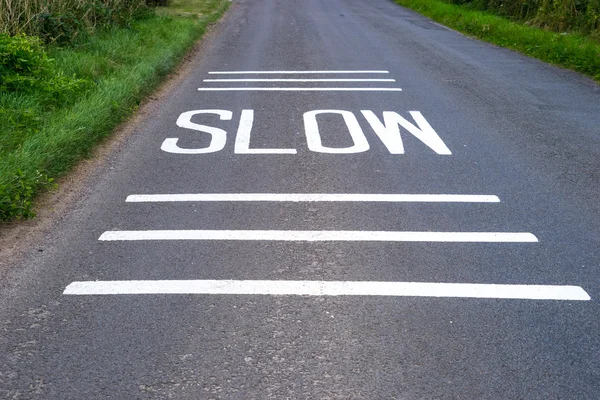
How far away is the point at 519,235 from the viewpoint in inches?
256

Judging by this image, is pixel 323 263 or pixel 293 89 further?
pixel 293 89

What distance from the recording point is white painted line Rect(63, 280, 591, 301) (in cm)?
534

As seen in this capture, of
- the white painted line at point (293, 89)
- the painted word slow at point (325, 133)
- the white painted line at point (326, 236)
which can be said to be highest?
the white painted line at point (326, 236)

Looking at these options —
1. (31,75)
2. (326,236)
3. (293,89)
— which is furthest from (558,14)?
(326,236)

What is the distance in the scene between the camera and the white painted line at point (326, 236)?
6.39 m

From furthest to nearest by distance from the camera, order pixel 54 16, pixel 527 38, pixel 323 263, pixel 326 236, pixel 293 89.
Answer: pixel 527 38
pixel 54 16
pixel 293 89
pixel 326 236
pixel 323 263

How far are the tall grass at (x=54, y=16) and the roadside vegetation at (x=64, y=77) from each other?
2 cm

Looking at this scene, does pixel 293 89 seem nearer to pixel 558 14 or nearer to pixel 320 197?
pixel 320 197

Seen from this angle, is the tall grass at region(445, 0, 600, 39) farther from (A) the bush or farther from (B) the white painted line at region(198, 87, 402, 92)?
(A) the bush

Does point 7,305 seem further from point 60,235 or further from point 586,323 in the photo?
point 586,323

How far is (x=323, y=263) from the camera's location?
586 cm

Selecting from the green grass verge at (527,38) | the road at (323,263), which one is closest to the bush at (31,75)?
the road at (323,263)

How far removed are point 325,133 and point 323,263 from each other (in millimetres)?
4450

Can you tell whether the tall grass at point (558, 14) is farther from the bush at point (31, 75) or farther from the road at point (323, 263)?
the bush at point (31, 75)
